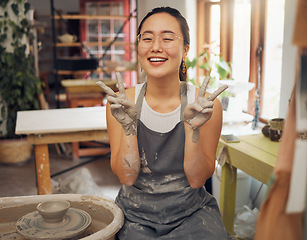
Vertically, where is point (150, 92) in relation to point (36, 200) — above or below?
above

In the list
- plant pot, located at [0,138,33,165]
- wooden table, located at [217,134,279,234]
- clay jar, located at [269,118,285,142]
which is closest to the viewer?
wooden table, located at [217,134,279,234]

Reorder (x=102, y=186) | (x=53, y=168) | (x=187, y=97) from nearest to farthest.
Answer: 1. (x=187, y=97)
2. (x=102, y=186)
3. (x=53, y=168)

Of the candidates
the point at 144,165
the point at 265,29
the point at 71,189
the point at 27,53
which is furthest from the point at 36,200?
the point at 27,53

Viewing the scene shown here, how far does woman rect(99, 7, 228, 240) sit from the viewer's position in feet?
4.87

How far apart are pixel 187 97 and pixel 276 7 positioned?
189cm

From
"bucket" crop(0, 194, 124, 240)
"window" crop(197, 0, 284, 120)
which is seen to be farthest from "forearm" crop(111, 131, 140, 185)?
"window" crop(197, 0, 284, 120)

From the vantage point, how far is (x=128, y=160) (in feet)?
4.93

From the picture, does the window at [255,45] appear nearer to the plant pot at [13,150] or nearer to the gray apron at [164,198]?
the gray apron at [164,198]

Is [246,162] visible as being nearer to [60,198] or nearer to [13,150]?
[60,198]

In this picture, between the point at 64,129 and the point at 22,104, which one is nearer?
the point at 64,129

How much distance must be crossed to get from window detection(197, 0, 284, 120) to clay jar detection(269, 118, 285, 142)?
2.21 feet

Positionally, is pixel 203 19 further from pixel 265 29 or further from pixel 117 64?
pixel 117 64

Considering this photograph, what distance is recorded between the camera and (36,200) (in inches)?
62.2

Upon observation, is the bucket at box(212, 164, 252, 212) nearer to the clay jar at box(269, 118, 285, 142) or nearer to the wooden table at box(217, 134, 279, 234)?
the wooden table at box(217, 134, 279, 234)
